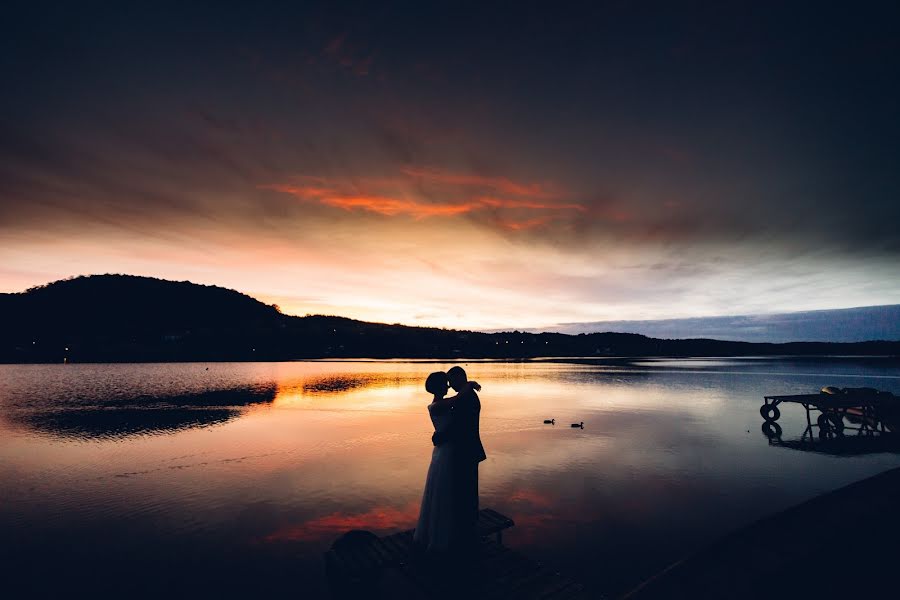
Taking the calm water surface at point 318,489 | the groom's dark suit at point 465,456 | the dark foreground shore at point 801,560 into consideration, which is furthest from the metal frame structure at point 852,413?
the groom's dark suit at point 465,456

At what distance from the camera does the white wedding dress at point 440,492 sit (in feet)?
25.1

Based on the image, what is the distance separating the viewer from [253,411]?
4550cm

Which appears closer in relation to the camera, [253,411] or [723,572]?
[723,572]

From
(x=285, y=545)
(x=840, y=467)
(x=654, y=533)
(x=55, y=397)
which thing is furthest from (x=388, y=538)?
(x=55, y=397)

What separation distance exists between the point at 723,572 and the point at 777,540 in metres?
2.46

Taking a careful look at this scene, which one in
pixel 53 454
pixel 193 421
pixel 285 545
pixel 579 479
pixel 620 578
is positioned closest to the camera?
pixel 620 578

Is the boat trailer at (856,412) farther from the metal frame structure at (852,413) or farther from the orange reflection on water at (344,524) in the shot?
the orange reflection on water at (344,524)

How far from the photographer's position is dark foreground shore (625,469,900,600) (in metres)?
7.04

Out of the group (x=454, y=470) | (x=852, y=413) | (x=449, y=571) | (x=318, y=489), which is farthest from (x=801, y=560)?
(x=852, y=413)

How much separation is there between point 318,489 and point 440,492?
46.3ft

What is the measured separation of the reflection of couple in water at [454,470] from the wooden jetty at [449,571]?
422mm

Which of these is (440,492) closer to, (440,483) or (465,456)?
(440,483)

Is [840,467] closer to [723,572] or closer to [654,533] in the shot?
[654,533]

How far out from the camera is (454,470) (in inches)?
307
